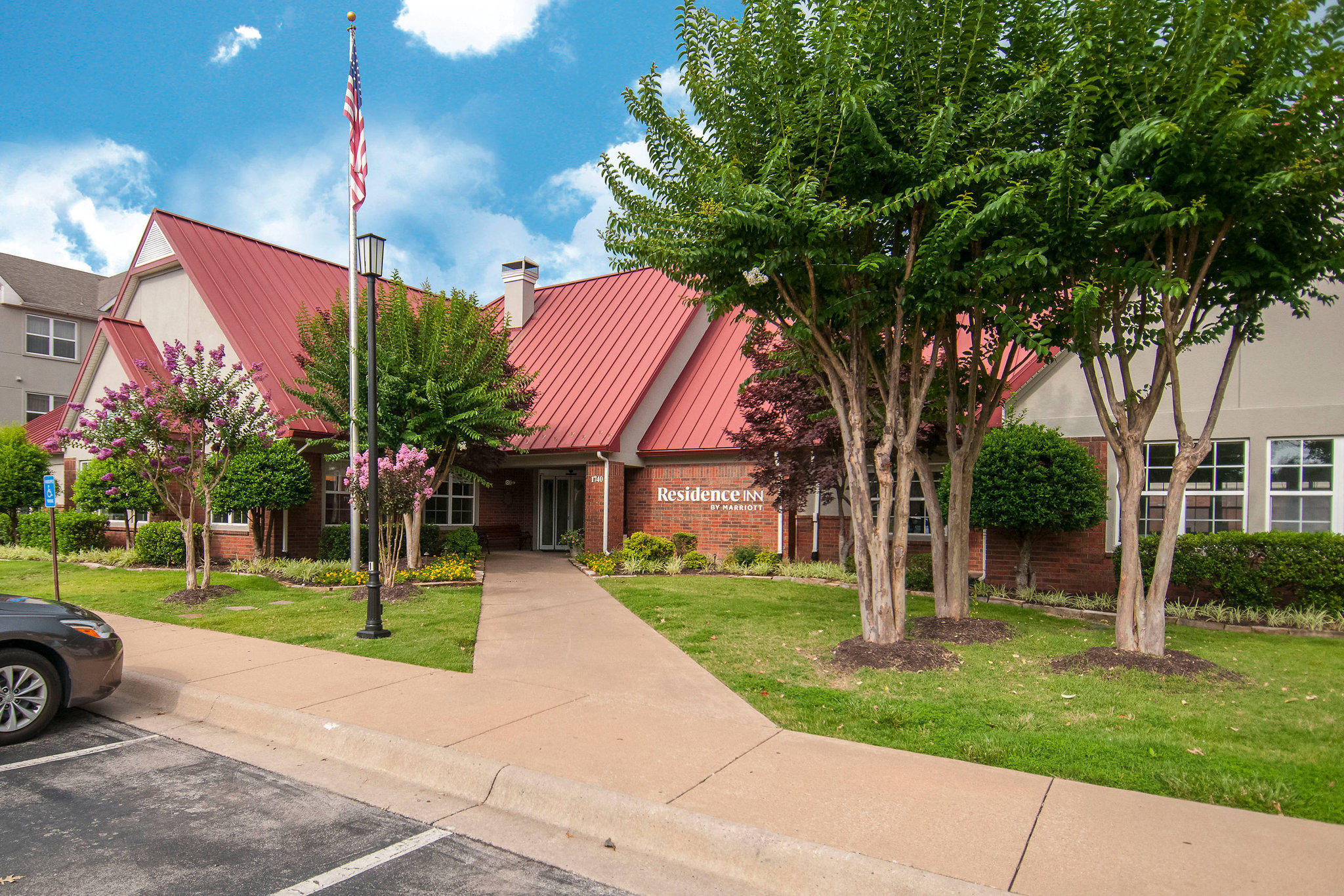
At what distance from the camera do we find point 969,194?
6.88m

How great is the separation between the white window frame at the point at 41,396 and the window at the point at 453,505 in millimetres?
19063

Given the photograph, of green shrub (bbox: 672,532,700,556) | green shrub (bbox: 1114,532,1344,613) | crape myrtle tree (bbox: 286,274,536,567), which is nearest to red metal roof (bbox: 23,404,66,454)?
crape myrtle tree (bbox: 286,274,536,567)

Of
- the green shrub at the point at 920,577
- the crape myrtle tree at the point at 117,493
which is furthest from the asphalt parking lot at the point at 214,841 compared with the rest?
the crape myrtle tree at the point at 117,493

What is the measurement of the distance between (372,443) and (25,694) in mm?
4157

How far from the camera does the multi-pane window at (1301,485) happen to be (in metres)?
11.3

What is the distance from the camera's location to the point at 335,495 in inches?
728

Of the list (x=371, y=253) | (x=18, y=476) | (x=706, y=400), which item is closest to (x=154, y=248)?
(x=18, y=476)

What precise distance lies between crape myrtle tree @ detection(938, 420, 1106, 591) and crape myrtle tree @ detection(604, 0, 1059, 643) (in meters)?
4.50

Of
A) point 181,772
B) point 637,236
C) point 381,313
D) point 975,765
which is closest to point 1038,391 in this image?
point 637,236

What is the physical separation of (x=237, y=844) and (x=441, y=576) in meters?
10.3

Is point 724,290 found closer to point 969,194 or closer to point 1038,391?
point 969,194

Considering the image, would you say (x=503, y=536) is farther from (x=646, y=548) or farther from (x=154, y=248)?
(x=154, y=248)

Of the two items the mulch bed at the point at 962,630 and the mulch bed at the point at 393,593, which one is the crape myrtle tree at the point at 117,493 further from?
the mulch bed at the point at 962,630

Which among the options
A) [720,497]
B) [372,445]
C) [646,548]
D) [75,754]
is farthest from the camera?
[720,497]
